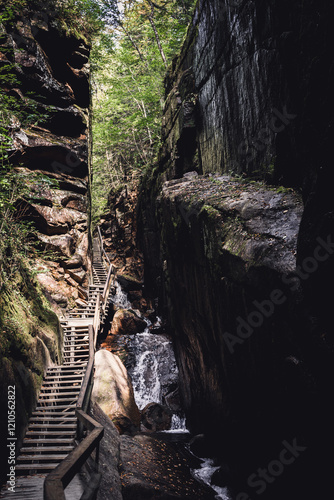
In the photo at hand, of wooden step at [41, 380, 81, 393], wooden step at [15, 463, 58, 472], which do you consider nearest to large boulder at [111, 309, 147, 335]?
wooden step at [41, 380, 81, 393]

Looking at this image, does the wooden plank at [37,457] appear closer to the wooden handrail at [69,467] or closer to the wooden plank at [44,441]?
the wooden plank at [44,441]

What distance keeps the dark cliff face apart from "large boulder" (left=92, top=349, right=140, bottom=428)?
201 centimetres

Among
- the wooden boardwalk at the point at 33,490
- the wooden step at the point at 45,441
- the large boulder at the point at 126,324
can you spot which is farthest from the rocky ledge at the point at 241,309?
the large boulder at the point at 126,324

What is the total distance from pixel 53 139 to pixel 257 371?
51.5ft

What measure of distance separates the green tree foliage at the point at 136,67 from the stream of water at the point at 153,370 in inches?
537

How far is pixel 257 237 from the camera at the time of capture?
16.4ft

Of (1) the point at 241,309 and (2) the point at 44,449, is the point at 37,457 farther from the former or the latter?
(1) the point at 241,309

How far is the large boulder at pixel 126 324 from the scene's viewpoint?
52.9ft

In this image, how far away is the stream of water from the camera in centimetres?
1173

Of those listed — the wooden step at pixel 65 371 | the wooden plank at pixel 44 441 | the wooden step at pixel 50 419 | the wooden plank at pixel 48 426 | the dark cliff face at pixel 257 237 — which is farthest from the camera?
the wooden step at pixel 65 371

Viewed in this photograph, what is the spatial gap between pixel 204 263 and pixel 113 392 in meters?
5.74

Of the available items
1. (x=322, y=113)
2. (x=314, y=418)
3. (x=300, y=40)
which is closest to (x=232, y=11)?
(x=300, y=40)

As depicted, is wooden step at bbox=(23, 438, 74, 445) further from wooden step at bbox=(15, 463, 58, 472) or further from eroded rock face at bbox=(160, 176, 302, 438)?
eroded rock face at bbox=(160, 176, 302, 438)

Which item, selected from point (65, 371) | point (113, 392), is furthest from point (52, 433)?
point (113, 392)
